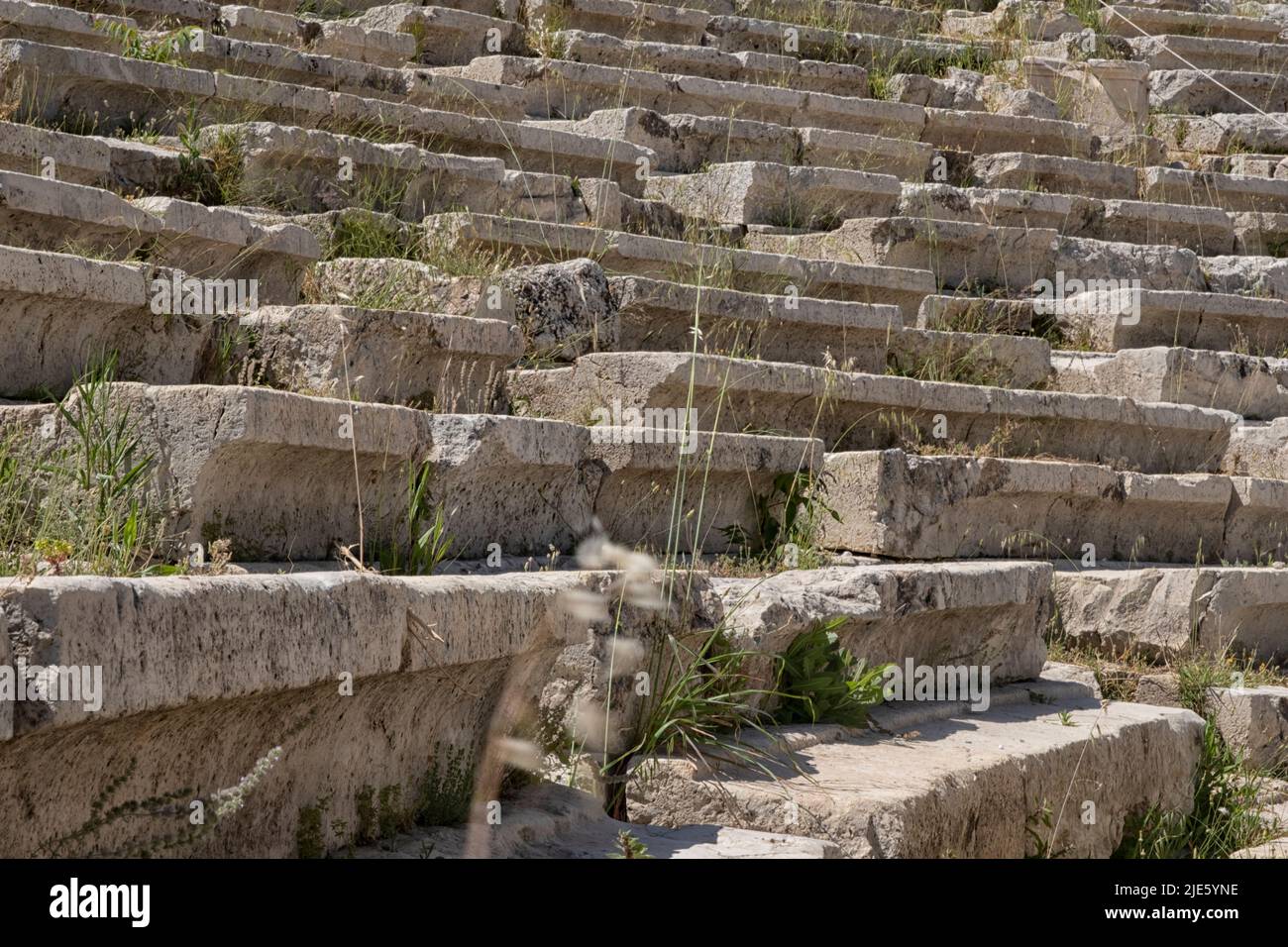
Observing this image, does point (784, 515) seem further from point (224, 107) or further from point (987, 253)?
point (987, 253)

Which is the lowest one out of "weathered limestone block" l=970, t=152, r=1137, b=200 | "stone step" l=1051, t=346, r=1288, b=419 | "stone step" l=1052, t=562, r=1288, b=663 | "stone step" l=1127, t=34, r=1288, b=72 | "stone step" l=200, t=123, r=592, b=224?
"stone step" l=1052, t=562, r=1288, b=663

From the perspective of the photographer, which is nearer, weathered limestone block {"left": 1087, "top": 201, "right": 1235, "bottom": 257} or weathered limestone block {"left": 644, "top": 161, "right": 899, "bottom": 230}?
weathered limestone block {"left": 644, "top": 161, "right": 899, "bottom": 230}

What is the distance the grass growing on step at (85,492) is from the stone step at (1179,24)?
12.1m

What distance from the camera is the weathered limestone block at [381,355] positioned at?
190 inches

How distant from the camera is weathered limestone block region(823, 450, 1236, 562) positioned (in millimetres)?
6078

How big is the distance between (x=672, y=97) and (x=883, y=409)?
3900 mm

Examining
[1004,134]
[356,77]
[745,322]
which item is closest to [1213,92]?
[1004,134]

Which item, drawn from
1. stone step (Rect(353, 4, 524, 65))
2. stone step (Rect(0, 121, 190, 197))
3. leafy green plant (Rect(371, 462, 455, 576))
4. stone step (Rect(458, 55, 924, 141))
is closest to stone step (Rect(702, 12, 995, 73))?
stone step (Rect(458, 55, 924, 141))

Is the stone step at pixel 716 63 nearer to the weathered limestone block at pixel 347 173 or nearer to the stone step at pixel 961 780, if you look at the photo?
the weathered limestone block at pixel 347 173

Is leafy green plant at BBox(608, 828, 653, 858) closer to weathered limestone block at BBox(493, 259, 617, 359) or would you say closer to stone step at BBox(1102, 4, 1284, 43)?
weathered limestone block at BBox(493, 259, 617, 359)

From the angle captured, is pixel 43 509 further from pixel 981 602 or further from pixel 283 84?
pixel 283 84

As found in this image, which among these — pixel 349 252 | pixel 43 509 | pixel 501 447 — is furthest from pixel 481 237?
pixel 43 509

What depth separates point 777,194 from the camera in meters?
9.01

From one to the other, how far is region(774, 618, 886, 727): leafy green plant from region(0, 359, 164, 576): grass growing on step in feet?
6.43
